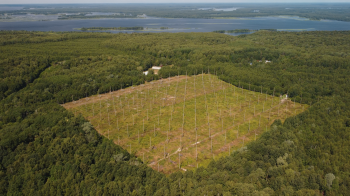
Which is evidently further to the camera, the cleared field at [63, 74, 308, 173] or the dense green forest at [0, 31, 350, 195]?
the cleared field at [63, 74, 308, 173]

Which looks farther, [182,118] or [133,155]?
[182,118]

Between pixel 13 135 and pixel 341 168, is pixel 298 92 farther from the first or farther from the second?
pixel 13 135

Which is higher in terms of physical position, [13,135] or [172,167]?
[13,135]

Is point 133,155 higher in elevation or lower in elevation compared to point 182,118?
lower

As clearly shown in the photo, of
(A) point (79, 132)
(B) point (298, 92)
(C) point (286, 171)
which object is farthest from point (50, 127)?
(B) point (298, 92)
